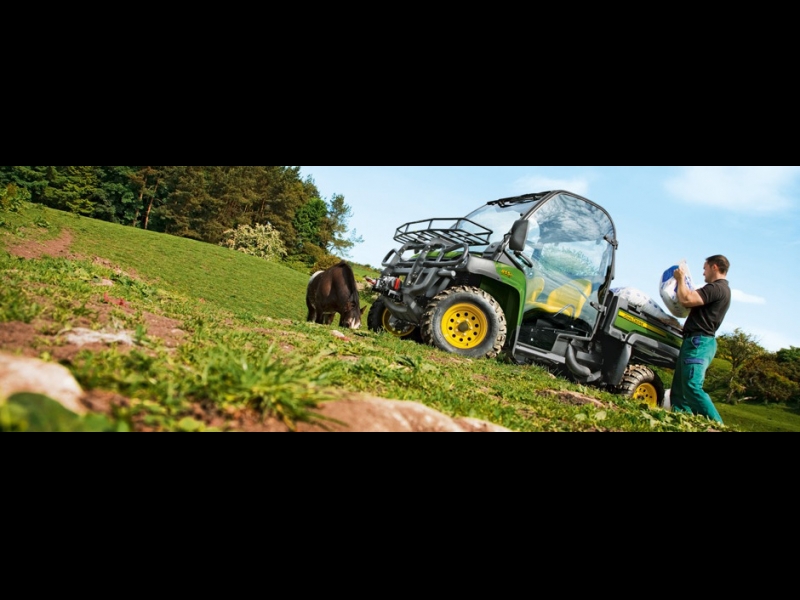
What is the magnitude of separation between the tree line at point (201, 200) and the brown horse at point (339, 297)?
902mm

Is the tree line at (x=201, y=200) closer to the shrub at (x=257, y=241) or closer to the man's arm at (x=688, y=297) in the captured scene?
the shrub at (x=257, y=241)

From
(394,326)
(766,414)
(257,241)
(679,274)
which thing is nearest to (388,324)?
(394,326)

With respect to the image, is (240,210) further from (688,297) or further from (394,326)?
(688,297)

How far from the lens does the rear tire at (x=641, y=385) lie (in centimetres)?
685

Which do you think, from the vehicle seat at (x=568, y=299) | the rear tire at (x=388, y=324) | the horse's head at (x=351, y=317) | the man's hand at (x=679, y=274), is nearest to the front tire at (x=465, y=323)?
the vehicle seat at (x=568, y=299)

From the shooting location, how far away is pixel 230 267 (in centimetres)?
1590

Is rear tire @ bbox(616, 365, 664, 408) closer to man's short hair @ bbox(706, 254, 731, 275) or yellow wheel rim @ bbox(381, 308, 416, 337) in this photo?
man's short hair @ bbox(706, 254, 731, 275)

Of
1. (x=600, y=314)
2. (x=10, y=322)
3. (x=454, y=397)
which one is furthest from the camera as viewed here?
(x=600, y=314)

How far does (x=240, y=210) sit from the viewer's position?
17.1 metres

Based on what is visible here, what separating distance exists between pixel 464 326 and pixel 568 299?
6.26 feet
